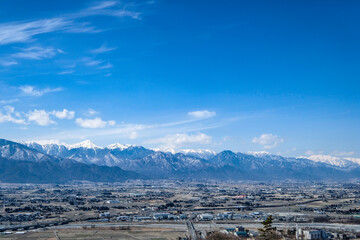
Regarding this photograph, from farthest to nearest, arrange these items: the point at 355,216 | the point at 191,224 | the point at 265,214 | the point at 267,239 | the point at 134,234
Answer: the point at 265,214 < the point at 355,216 < the point at 191,224 < the point at 134,234 < the point at 267,239

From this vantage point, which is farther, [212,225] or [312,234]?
[212,225]

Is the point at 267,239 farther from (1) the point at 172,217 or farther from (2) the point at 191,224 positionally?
(1) the point at 172,217

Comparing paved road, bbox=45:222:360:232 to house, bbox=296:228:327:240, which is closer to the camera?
house, bbox=296:228:327:240

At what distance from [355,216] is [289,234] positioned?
2857 centimetres

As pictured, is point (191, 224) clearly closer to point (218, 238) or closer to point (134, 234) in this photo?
point (134, 234)

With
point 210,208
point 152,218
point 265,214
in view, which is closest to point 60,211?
point 152,218

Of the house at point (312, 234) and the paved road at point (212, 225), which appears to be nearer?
the house at point (312, 234)

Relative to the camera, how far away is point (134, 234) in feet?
203

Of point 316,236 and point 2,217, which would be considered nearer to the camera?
point 316,236

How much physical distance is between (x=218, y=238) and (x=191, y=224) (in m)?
19.1


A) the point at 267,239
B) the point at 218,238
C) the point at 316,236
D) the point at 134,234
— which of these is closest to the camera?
the point at 267,239

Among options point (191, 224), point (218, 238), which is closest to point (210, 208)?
point (191, 224)

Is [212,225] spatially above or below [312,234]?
below

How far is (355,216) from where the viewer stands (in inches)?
3182
